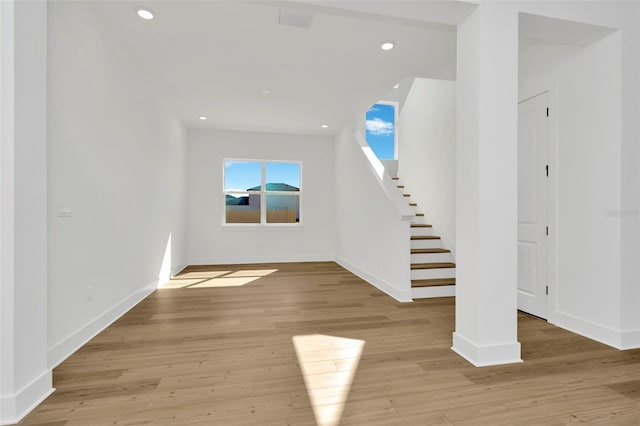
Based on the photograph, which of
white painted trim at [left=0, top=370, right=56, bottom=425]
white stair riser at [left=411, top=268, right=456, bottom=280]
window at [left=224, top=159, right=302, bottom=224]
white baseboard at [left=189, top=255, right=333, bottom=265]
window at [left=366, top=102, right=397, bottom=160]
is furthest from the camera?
window at [left=366, top=102, right=397, bottom=160]

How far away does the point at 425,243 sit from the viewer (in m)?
4.53

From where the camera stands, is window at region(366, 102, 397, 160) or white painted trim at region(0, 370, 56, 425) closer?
white painted trim at region(0, 370, 56, 425)

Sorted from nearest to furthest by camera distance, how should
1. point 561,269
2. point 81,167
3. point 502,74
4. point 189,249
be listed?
point 502,74, point 81,167, point 561,269, point 189,249

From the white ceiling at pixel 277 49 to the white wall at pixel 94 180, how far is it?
0.33 m


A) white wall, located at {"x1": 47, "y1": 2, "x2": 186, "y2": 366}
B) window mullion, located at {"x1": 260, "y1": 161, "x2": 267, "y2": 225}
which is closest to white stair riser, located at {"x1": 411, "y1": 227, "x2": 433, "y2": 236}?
window mullion, located at {"x1": 260, "y1": 161, "x2": 267, "y2": 225}

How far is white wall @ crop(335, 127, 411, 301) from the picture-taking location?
3.61 metres

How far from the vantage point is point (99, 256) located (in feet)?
8.51

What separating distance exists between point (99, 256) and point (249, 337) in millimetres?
1483

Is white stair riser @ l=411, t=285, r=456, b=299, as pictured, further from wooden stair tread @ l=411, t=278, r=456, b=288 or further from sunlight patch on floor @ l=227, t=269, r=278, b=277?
sunlight patch on floor @ l=227, t=269, r=278, b=277

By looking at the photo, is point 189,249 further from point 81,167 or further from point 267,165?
point 81,167

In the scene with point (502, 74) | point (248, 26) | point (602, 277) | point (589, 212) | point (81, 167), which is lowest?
point (602, 277)

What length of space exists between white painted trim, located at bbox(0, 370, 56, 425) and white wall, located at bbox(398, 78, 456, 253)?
436cm

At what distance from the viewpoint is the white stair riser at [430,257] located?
13.5ft

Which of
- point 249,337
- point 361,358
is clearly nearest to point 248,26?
point 249,337
